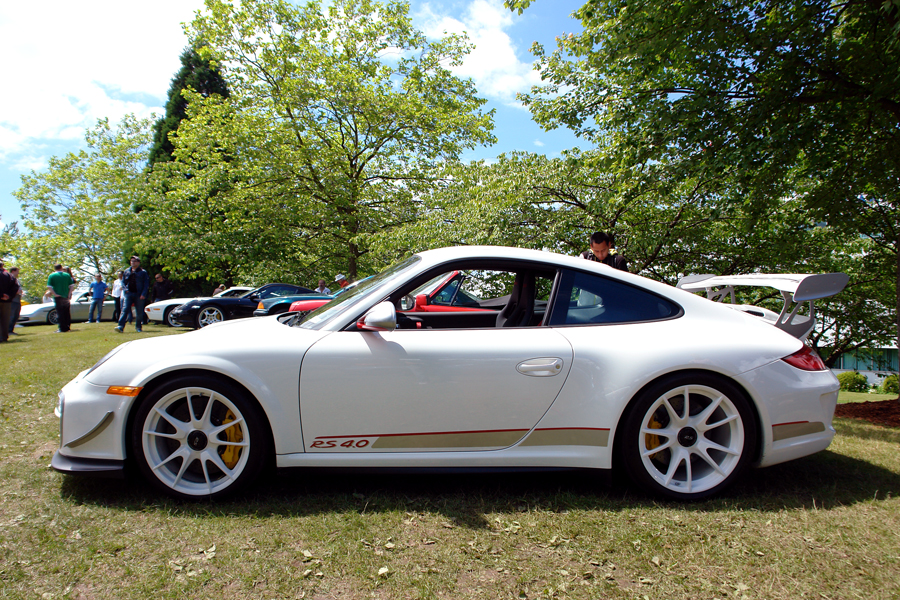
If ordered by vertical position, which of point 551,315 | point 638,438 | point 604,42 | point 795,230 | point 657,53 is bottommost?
point 638,438

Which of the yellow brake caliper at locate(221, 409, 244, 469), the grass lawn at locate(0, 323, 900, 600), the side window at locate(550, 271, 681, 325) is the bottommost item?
the grass lawn at locate(0, 323, 900, 600)

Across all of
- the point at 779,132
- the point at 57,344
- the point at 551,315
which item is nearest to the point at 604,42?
the point at 779,132

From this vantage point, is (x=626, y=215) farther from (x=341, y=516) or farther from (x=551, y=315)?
(x=341, y=516)

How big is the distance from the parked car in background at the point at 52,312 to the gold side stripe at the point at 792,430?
23.7m

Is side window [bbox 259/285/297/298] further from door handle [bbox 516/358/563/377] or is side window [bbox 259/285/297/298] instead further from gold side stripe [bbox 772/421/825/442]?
gold side stripe [bbox 772/421/825/442]

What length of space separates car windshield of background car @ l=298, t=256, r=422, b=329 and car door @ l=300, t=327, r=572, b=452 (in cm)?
25

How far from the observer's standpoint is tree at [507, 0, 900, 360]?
6.64m

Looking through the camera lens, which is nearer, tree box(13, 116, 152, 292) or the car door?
the car door

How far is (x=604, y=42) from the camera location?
7645 mm

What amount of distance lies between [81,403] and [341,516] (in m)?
1.50

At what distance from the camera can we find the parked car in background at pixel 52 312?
66.5 feet

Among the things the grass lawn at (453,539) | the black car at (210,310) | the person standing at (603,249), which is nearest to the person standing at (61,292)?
the black car at (210,310)

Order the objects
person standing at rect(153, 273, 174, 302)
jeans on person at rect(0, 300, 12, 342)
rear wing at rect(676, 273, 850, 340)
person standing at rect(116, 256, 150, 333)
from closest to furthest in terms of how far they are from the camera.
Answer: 1. rear wing at rect(676, 273, 850, 340)
2. jeans on person at rect(0, 300, 12, 342)
3. person standing at rect(116, 256, 150, 333)
4. person standing at rect(153, 273, 174, 302)

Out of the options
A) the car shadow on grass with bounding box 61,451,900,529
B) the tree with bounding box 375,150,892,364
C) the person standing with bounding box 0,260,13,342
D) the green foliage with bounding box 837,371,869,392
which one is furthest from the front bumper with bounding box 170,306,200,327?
Answer: the green foliage with bounding box 837,371,869,392
